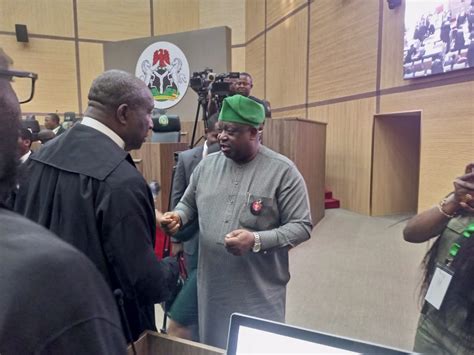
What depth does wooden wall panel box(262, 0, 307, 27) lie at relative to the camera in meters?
6.80

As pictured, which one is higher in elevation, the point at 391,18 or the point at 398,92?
the point at 391,18

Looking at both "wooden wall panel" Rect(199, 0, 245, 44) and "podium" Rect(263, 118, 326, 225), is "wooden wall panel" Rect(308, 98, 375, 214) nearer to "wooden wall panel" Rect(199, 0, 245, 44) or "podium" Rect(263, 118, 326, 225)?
"podium" Rect(263, 118, 326, 225)

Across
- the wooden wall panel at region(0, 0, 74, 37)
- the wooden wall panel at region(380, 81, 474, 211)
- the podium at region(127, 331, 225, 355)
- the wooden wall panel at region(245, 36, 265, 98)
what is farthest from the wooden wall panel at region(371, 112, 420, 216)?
the wooden wall panel at region(0, 0, 74, 37)

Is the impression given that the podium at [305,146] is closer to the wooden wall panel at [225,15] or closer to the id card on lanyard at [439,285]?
the id card on lanyard at [439,285]

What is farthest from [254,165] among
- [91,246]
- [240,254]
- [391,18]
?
[391,18]

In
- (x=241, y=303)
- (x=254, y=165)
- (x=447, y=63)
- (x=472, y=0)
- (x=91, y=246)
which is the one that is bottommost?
(x=241, y=303)

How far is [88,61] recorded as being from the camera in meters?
8.78

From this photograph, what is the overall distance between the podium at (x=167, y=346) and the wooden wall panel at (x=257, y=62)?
25.6 ft

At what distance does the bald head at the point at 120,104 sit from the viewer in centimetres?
125

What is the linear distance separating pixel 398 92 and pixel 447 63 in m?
0.78

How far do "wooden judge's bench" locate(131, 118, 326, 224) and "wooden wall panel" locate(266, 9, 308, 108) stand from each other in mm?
1831

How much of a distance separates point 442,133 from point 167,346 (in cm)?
422

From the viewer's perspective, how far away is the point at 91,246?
109 centimetres

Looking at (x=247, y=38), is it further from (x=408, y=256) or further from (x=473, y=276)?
(x=473, y=276)
